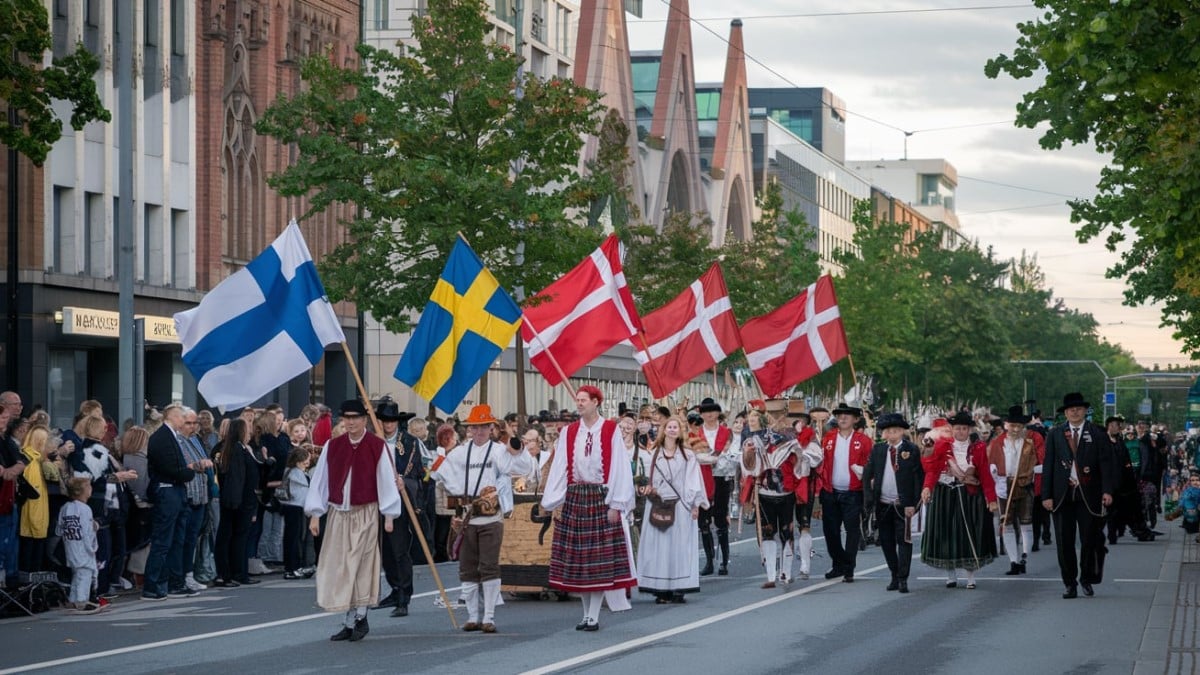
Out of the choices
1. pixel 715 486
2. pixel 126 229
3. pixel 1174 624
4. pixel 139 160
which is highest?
pixel 139 160

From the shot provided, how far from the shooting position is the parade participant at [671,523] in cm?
1977

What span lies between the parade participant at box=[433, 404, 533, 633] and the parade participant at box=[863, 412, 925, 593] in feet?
17.3

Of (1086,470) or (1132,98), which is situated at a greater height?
(1132,98)

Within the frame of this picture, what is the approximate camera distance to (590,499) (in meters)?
17.2

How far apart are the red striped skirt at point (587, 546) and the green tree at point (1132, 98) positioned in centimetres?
520

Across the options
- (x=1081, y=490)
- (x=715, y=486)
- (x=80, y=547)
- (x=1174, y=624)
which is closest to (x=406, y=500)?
(x=80, y=547)

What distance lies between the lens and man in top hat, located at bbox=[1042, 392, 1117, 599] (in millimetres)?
20281

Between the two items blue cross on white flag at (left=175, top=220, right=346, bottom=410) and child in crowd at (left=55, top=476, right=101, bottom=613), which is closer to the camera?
blue cross on white flag at (left=175, top=220, right=346, bottom=410)

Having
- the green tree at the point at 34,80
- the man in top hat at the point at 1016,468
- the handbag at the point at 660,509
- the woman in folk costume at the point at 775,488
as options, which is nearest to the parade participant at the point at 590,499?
the handbag at the point at 660,509

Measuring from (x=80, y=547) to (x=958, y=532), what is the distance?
8872 millimetres

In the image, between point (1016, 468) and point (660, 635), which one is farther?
point (1016, 468)

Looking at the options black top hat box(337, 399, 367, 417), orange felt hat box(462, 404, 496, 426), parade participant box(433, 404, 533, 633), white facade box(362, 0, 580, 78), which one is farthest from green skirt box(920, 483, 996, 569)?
white facade box(362, 0, 580, 78)

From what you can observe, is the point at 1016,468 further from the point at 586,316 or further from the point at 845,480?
the point at 586,316

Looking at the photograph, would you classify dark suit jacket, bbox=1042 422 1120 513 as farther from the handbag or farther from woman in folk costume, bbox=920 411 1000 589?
the handbag
